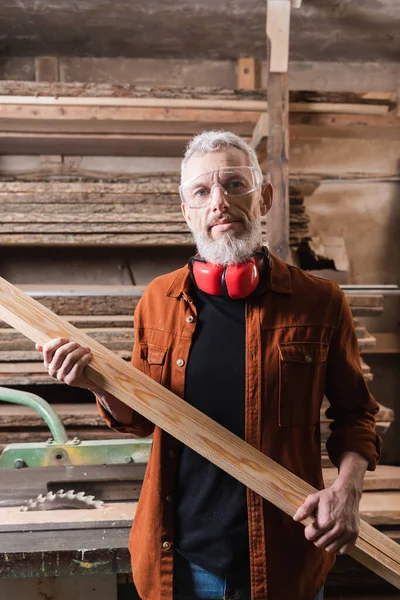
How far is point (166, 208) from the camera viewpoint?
2.54 meters

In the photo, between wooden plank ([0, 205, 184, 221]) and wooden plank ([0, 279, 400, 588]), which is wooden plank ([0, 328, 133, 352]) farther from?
wooden plank ([0, 279, 400, 588])

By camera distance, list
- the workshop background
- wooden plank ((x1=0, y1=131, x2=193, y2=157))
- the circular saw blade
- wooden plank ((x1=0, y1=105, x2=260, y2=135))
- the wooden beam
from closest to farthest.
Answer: the circular saw blade → the workshop background → the wooden beam → wooden plank ((x1=0, y1=105, x2=260, y2=135)) → wooden plank ((x1=0, y1=131, x2=193, y2=157))

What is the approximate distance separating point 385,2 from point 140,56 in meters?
1.61

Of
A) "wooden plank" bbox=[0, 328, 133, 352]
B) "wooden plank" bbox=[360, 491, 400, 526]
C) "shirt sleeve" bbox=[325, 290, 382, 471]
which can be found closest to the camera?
"shirt sleeve" bbox=[325, 290, 382, 471]

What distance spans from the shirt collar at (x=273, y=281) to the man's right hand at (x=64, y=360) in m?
0.30

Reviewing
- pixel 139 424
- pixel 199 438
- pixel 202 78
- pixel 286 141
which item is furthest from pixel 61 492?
pixel 202 78

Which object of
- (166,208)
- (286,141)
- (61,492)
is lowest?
(61,492)

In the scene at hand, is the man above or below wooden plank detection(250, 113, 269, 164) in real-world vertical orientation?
below

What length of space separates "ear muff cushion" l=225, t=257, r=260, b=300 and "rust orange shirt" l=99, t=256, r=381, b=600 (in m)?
0.04

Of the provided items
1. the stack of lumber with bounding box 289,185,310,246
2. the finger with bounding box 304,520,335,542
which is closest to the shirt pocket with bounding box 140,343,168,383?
the finger with bounding box 304,520,335,542

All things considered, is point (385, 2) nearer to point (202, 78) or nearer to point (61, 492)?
point (202, 78)

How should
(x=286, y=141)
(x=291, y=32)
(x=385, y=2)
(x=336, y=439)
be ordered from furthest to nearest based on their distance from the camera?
1. (x=291, y=32)
2. (x=385, y=2)
3. (x=286, y=141)
4. (x=336, y=439)

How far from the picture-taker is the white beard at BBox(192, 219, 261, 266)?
3.54 feet

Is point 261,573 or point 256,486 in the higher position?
point 256,486
